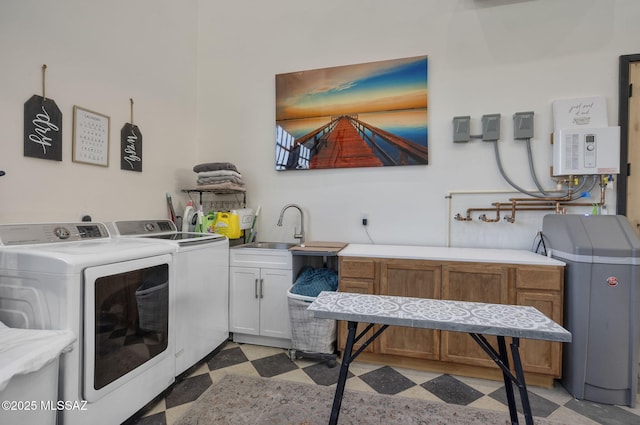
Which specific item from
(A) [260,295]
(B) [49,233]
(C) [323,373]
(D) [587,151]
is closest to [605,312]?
(D) [587,151]

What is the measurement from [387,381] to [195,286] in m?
1.54

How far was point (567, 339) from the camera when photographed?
109cm

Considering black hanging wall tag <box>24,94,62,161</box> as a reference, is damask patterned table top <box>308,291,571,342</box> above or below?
below

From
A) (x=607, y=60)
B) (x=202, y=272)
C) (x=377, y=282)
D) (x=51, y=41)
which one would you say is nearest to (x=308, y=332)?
(x=377, y=282)

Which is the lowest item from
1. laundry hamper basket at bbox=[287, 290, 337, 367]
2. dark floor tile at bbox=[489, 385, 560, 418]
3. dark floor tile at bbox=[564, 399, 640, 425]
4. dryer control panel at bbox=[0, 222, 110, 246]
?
dark floor tile at bbox=[489, 385, 560, 418]

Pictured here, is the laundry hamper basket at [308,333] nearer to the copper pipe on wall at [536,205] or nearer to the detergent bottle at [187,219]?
the detergent bottle at [187,219]

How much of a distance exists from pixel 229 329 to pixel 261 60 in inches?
108

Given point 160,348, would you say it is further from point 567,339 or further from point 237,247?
point 567,339

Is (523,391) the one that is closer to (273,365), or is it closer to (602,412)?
(602,412)

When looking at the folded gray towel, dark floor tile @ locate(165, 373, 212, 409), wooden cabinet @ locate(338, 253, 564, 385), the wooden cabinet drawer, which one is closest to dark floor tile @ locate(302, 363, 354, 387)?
wooden cabinet @ locate(338, 253, 564, 385)

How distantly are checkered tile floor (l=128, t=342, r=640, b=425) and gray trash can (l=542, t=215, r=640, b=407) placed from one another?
0.41 ft

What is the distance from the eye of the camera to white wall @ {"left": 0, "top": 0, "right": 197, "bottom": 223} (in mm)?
1679

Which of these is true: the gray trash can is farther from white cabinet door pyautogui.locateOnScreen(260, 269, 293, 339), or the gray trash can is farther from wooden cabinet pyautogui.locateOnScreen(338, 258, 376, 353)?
white cabinet door pyautogui.locateOnScreen(260, 269, 293, 339)

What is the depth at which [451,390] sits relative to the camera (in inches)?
76.9
